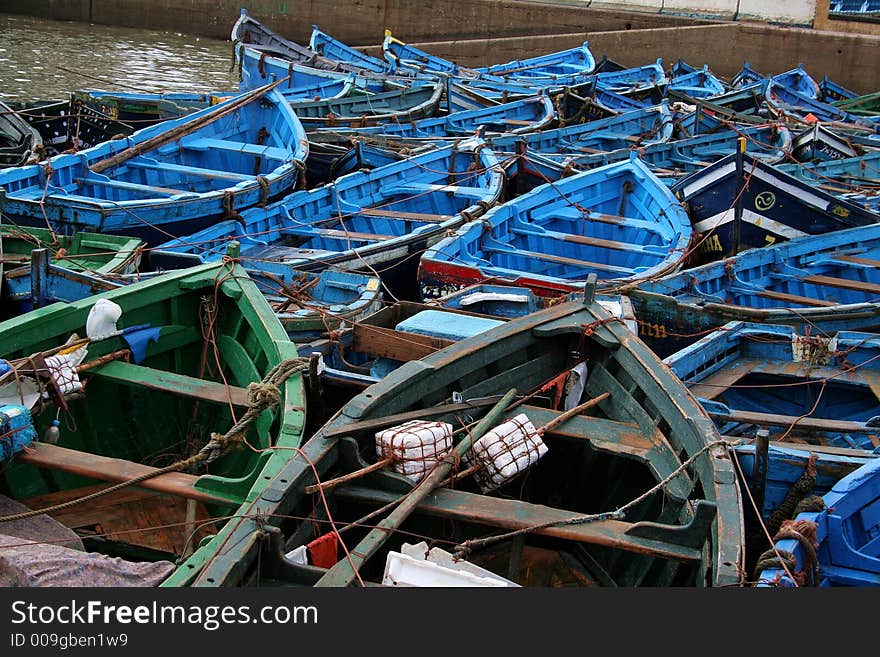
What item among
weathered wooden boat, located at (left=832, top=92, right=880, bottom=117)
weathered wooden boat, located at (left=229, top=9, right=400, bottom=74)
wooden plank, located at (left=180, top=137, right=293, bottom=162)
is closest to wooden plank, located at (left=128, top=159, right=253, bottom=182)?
wooden plank, located at (left=180, top=137, right=293, bottom=162)

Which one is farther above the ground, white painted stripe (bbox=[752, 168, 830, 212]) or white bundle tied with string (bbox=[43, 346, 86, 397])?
white painted stripe (bbox=[752, 168, 830, 212])

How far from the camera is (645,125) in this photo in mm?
19578

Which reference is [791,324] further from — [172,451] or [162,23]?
[162,23]

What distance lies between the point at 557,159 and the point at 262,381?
32.1ft

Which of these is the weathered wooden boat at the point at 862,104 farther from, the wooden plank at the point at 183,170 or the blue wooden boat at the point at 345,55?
the wooden plank at the point at 183,170

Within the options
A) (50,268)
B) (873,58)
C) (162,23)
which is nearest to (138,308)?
(50,268)

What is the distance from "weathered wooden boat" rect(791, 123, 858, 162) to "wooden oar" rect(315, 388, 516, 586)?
12980mm

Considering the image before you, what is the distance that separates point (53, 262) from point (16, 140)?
6.11 meters

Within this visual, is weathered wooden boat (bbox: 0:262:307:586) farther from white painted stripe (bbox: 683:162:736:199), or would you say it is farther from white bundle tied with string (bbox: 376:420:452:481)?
white painted stripe (bbox: 683:162:736:199)

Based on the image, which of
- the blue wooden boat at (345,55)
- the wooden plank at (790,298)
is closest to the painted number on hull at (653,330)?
the wooden plank at (790,298)

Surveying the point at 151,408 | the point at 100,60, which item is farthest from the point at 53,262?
the point at 100,60

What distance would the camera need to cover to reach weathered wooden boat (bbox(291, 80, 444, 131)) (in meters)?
17.5

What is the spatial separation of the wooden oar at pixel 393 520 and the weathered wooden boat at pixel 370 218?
474cm

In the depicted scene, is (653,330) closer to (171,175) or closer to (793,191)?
(793,191)
